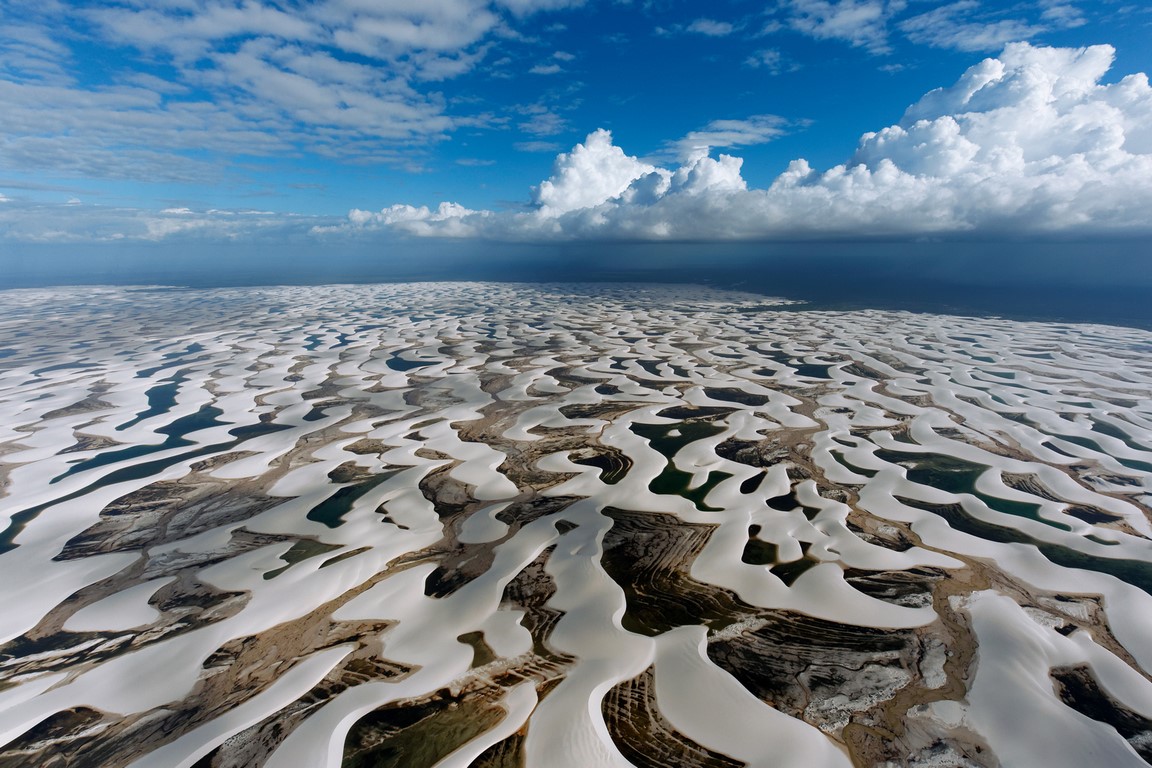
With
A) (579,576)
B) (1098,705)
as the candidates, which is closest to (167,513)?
(579,576)

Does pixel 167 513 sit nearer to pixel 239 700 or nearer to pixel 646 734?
pixel 239 700

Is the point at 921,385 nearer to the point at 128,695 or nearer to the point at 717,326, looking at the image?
the point at 717,326

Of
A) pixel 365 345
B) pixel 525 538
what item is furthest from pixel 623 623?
pixel 365 345

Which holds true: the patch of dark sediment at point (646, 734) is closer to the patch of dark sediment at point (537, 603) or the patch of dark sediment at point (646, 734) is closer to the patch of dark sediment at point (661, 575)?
the patch of dark sediment at point (537, 603)

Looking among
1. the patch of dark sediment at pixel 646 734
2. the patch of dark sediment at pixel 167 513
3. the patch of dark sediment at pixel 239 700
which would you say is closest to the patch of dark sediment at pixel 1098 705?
the patch of dark sediment at pixel 646 734

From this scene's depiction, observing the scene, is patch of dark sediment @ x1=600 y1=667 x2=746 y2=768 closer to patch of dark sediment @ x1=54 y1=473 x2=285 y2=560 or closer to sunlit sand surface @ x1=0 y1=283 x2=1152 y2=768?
sunlit sand surface @ x1=0 y1=283 x2=1152 y2=768

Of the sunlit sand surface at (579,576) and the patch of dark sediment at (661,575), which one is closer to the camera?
the sunlit sand surface at (579,576)

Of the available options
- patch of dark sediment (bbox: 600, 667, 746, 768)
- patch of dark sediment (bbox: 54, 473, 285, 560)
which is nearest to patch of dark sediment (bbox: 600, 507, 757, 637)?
patch of dark sediment (bbox: 600, 667, 746, 768)
